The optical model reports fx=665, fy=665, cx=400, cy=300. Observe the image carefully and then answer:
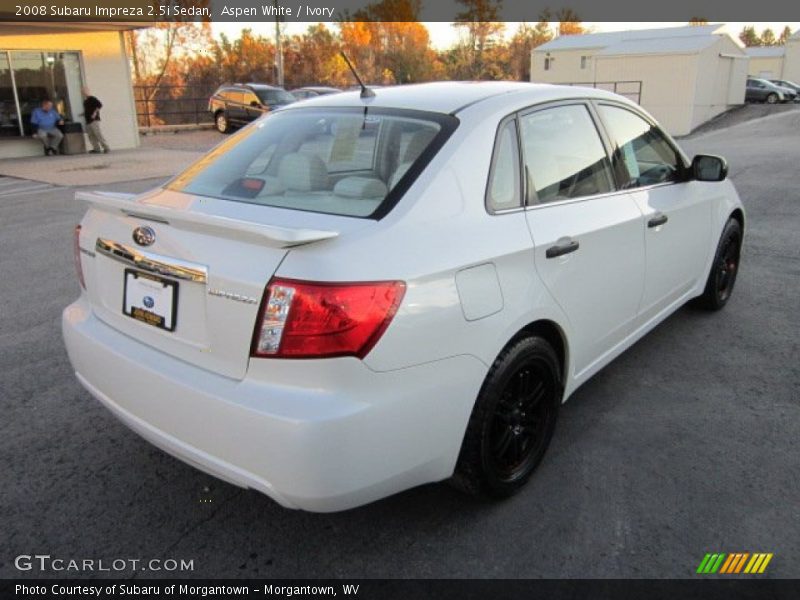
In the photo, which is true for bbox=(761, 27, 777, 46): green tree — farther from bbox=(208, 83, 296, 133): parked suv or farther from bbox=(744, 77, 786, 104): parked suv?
bbox=(208, 83, 296, 133): parked suv

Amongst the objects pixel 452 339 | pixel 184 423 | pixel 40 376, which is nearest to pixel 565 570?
pixel 452 339

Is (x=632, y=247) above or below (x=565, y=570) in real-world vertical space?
above

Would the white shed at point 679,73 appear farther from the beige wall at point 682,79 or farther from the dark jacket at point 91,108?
the dark jacket at point 91,108

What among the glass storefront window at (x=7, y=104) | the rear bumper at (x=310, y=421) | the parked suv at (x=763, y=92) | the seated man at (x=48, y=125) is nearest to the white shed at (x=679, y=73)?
the parked suv at (x=763, y=92)

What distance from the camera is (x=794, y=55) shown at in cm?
5622

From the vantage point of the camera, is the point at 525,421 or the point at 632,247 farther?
the point at 632,247

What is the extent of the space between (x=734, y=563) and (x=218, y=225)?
88.0 inches

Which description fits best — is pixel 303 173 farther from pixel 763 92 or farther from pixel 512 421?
pixel 763 92

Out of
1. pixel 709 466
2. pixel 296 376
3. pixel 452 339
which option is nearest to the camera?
pixel 296 376

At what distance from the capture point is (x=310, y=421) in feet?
6.64

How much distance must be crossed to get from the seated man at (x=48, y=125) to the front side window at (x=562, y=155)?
1682 centimetres

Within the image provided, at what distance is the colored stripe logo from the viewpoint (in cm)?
244
